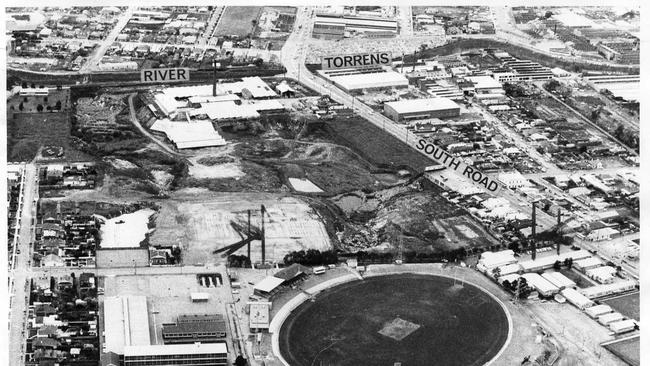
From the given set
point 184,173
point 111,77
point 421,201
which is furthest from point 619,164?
point 111,77

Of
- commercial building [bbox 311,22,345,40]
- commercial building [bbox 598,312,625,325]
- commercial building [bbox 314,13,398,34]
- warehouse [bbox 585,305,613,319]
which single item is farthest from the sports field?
commercial building [bbox 314,13,398,34]

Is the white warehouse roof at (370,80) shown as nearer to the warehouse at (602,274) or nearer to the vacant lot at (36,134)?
the vacant lot at (36,134)

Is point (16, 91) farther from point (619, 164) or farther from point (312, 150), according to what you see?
point (619, 164)

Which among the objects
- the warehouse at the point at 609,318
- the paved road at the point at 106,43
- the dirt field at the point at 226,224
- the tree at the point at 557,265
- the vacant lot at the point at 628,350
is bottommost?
the vacant lot at the point at 628,350

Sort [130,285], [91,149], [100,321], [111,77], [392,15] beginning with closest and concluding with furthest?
1. [100,321]
2. [130,285]
3. [91,149]
4. [111,77]
5. [392,15]

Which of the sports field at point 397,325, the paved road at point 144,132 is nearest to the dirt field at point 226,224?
the sports field at point 397,325
